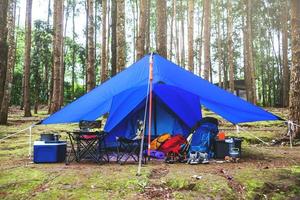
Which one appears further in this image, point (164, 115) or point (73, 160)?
point (164, 115)

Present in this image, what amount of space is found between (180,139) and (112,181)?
8.77 ft

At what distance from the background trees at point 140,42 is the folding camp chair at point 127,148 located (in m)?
2.41

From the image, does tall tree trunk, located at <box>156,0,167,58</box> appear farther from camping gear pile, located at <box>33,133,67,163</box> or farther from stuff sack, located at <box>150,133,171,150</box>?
camping gear pile, located at <box>33,133,67,163</box>

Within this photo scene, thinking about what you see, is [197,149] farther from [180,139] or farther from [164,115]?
[164,115]

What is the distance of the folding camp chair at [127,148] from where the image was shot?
20.5 ft

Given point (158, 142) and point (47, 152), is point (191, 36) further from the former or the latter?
point (47, 152)

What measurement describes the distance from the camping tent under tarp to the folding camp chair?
81 centimetres

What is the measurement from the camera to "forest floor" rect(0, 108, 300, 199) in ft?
13.9

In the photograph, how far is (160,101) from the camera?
314 inches

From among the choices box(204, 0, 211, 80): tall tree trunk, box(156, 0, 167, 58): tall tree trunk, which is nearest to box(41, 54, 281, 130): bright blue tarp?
box(156, 0, 167, 58): tall tree trunk

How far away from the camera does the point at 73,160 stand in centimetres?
645

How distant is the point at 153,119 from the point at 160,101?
42 cm

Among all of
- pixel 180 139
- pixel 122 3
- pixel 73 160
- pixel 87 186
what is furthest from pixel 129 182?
pixel 122 3

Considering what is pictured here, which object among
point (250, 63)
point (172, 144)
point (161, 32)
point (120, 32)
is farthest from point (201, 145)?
point (250, 63)
